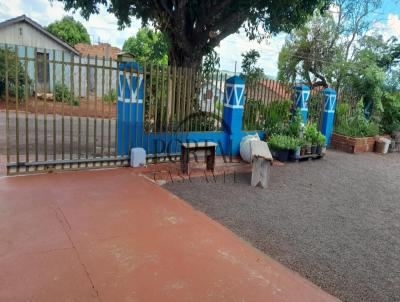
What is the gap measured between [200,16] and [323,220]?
619 centimetres

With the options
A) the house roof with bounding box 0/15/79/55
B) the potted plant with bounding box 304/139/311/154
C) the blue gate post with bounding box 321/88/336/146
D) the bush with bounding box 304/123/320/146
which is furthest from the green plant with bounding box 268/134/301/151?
the house roof with bounding box 0/15/79/55

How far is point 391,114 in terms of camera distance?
38.3 ft

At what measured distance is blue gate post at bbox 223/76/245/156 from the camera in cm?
800

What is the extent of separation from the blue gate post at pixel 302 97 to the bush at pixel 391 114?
12.6 ft

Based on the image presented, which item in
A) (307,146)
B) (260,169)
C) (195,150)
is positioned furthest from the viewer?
(307,146)

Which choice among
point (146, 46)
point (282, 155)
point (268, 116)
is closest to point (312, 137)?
point (282, 155)

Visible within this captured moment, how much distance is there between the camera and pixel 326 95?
34.7 feet

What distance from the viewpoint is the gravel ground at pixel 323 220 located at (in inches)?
137

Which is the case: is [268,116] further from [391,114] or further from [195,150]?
[391,114]

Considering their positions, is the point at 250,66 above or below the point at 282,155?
above

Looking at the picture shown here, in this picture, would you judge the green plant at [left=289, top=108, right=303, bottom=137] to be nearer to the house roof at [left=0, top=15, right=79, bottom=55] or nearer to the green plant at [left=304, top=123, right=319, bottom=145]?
the green plant at [left=304, top=123, right=319, bottom=145]

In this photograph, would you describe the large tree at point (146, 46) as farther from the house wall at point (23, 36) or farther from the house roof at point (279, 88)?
the house wall at point (23, 36)

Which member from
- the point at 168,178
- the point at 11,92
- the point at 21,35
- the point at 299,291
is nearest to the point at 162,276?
the point at 299,291

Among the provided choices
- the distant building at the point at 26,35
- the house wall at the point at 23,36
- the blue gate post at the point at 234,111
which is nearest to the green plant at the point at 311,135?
the blue gate post at the point at 234,111
